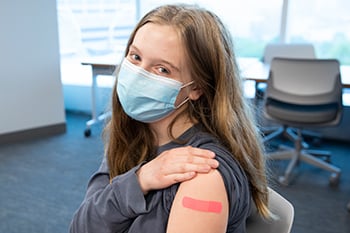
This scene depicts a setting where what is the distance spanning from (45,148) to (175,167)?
3052 mm

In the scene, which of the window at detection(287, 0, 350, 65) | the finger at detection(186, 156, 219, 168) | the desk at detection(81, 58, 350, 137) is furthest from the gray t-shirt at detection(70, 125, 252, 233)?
the window at detection(287, 0, 350, 65)

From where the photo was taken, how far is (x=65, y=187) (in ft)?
9.61

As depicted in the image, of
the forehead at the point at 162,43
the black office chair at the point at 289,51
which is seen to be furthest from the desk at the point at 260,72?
the forehead at the point at 162,43

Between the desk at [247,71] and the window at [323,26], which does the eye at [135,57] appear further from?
the window at [323,26]

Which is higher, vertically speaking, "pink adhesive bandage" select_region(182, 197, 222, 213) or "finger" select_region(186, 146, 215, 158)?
"finger" select_region(186, 146, 215, 158)

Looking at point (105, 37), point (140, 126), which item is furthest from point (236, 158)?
point (105, 37)

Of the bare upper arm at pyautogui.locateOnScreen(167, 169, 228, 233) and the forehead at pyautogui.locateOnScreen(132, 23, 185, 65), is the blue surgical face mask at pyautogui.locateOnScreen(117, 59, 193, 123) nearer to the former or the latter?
the forehead at pyautogui.locateOnScreen(132, 23, 185, 65)

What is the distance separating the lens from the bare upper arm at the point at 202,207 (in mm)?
819

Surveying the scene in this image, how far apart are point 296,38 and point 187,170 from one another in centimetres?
364

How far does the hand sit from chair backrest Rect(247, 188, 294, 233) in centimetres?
27

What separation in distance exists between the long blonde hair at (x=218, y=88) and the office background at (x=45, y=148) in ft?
5.26

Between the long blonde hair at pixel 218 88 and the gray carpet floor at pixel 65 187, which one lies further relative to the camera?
the gray carpet floor at pixel 65 187

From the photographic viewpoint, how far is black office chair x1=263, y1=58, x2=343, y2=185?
110 inches

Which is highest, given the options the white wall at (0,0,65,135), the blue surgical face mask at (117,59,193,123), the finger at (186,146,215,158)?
the blue surgical face mask at (117,59,193,123)
